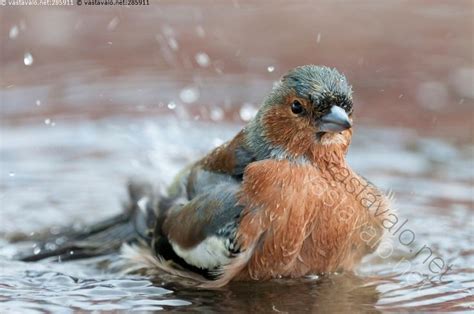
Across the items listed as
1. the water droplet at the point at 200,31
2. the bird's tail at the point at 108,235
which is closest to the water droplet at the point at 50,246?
the bird's tail at the point at 108,235

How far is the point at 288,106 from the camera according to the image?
6.45 metres

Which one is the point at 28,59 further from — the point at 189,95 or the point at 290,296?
the point at 290,296

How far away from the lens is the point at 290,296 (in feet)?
20.6

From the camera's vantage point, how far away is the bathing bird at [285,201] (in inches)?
247

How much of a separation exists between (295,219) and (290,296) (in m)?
0.48

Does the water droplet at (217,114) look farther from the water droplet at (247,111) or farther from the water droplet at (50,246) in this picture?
the water droplet at (50,246)

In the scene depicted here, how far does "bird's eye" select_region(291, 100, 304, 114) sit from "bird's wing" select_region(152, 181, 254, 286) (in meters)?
0.59

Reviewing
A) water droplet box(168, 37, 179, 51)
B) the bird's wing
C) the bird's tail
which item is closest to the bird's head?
the bird's wing

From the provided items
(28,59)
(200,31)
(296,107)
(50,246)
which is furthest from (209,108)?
(296,107)

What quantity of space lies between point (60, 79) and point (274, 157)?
5372 millimetres

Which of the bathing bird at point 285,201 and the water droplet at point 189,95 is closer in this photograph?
the bathing bird at point 285,201

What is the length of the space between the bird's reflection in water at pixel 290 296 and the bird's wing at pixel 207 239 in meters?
0.14

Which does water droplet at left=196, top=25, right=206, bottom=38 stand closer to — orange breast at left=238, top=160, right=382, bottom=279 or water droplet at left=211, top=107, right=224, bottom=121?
water droplet at left=211, top=107, right=224, bottom=121

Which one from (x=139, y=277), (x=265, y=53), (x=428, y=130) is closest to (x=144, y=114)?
(x=265, y=53)
